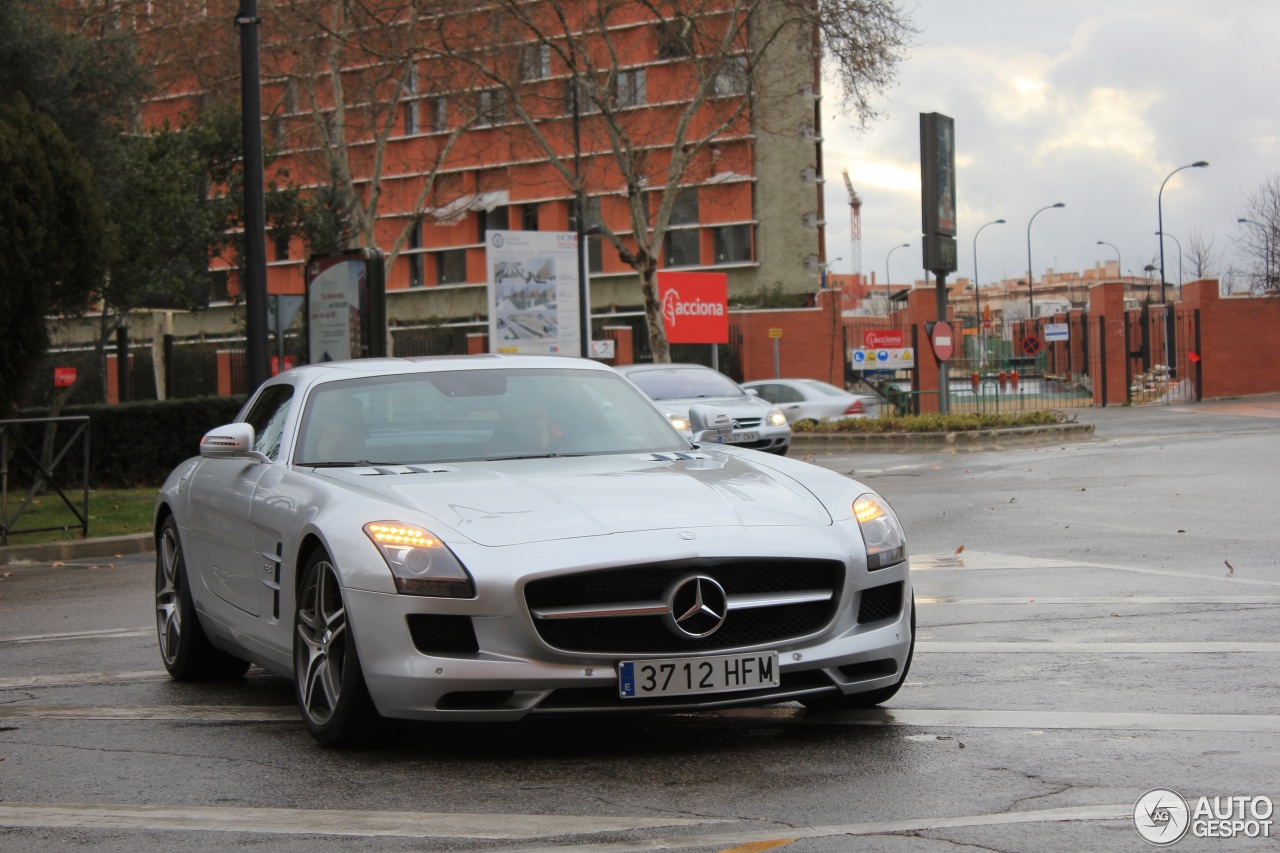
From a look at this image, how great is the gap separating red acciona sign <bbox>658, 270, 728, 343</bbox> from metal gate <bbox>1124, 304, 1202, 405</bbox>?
1244 cm

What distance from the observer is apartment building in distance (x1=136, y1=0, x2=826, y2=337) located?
39.3 m

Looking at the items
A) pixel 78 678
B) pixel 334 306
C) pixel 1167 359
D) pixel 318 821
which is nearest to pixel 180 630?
pixel 78 678

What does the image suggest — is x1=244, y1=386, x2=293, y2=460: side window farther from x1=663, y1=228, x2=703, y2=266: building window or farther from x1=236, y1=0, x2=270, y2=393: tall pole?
x1=663, y1=228, x2=703, y2=266: building window

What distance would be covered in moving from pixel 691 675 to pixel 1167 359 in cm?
4918

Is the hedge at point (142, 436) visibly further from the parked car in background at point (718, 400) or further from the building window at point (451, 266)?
the building window at point (451, 266)

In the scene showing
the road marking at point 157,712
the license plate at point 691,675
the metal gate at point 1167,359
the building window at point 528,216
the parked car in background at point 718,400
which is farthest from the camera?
the building window at point 528,216

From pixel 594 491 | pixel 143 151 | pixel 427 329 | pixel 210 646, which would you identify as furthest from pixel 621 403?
pixel 427 329

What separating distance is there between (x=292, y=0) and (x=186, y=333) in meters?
39.4

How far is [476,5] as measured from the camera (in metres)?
38.0

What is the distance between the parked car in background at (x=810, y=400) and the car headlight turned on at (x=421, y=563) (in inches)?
1000

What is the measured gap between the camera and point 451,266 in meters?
73.1

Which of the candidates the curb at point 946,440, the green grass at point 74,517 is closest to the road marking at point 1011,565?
the green grass at point 74,517

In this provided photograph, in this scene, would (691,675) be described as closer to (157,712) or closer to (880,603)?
(880,603)

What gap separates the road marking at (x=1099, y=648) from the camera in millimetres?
7293
